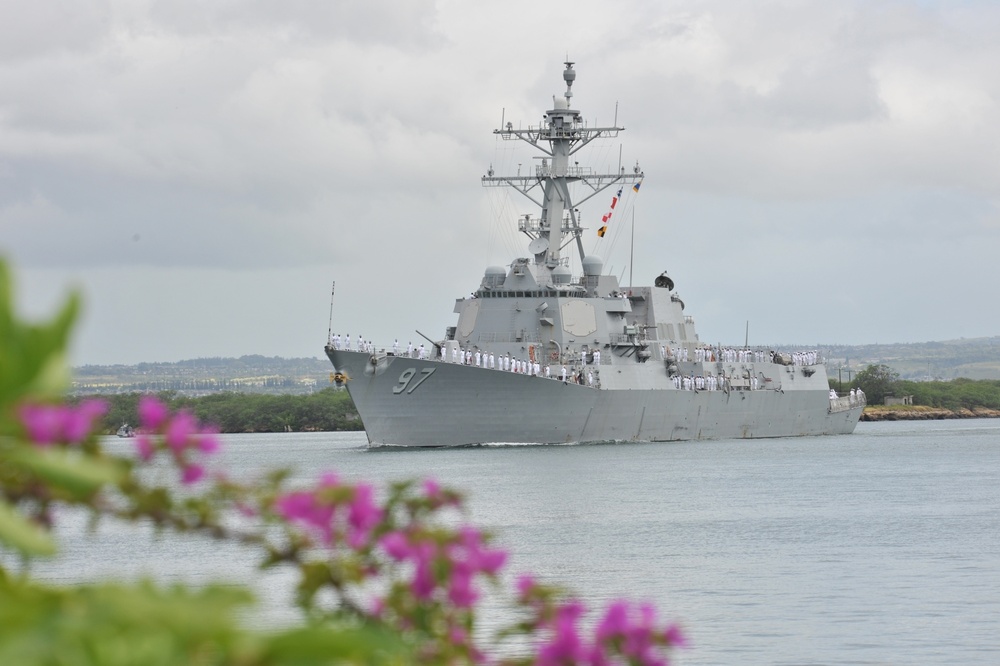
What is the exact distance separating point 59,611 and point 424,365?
39.5 meters

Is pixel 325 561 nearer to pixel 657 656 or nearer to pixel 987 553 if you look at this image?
pixel 657 656

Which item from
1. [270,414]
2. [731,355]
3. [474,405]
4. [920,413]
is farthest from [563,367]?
[920,413]

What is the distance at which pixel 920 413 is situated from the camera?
342 ft

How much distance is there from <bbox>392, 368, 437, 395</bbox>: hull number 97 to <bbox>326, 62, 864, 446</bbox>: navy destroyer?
4 centimetres

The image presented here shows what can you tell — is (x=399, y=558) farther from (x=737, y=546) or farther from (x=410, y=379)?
(x=410, y=379)

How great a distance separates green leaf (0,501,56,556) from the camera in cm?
181

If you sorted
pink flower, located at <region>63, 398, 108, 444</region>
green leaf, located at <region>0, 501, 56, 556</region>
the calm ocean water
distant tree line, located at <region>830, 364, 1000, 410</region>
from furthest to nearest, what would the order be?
distant tree line, located at <region>830, 364, 1000, 410</region> < the calm ocean water < pink flower, located at <region>63, 398, 108, 444</region> < green leaf, located at <region>0, 501, 56, 556</region>

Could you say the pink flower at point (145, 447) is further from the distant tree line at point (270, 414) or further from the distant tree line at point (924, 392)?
the distant tree line at point (924, 392)

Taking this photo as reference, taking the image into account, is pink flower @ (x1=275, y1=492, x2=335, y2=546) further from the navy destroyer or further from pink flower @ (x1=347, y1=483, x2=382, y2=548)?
the navy destroyer

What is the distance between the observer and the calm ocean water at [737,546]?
1509 cm

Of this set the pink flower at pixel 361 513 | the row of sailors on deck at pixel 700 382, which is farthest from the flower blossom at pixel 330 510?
the row of sailors on deck at pixel 700 382

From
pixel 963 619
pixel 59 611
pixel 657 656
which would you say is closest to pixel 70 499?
pixel 59 611

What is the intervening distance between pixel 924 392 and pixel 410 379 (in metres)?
77.6

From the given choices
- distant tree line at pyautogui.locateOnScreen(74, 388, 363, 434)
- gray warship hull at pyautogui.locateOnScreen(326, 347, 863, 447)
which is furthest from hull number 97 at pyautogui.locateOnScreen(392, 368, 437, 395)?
distant tree line at pyautogui.locateOnScreen(74, 388, 363, 434)
